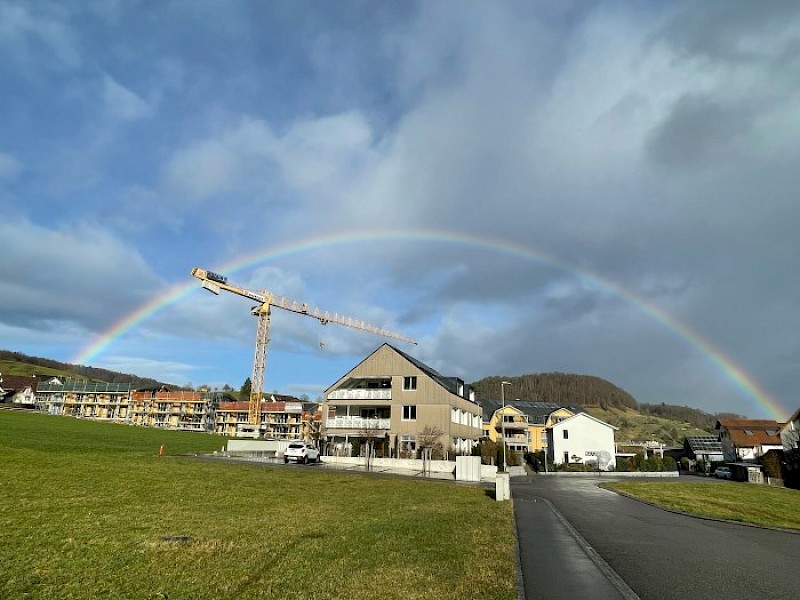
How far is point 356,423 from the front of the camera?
5388 cm

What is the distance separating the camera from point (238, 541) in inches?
406

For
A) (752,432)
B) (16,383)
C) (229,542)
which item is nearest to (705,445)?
(752,432)

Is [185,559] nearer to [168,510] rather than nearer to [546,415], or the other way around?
[168,510]

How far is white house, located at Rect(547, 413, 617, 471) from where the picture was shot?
73812 millimetres

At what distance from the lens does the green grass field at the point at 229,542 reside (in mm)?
7426

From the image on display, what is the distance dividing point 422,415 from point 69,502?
4075 cm

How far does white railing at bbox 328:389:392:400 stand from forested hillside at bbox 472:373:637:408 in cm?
10366

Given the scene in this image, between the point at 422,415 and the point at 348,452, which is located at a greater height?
the point at 422,415

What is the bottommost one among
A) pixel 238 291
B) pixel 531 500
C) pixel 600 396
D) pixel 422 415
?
pixel 531 500

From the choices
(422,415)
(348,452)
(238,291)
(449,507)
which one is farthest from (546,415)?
(449,507)

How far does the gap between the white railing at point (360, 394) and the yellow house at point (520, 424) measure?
31238mm

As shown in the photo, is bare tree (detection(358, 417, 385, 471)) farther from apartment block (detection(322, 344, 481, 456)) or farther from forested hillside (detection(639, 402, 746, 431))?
forested hillside (detection(639, 402, 746, 431))


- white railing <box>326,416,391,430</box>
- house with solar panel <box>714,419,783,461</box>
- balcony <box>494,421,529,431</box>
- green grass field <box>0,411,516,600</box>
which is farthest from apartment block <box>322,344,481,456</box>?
house with solar panel <box>714,419,783,461</box>

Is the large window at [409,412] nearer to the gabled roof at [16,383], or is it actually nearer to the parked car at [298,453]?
the parked car at [298,453]
